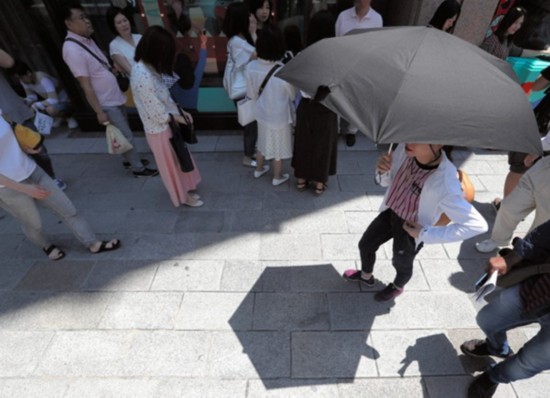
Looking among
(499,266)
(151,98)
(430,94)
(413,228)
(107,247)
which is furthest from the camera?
(107,247)

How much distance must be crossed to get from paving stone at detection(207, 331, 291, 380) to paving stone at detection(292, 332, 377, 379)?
0.10 m

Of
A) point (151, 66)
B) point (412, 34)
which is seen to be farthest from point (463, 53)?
point (151, 66)

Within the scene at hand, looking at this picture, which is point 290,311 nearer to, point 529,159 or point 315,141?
point 315,141

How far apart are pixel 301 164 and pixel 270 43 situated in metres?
1.48

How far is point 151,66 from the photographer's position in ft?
9.53

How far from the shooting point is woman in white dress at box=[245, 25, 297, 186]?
326cm

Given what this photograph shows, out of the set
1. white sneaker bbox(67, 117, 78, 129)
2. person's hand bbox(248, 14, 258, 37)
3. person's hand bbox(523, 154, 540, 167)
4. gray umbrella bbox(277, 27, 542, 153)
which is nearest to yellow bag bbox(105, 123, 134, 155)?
person's hand bbox(248, 14, 258, 37)

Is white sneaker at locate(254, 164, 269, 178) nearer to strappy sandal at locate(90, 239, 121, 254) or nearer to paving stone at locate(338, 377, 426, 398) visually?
strappy sandal at locate(90, 239, 121, 254)

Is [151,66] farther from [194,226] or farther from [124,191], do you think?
[124,191]

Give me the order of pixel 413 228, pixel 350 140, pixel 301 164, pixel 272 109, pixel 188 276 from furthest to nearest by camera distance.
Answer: pixel 350 140, pixel 301 164, pixel 272 109, pixel 188 276, pixel 413 228

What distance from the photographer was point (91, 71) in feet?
12.3

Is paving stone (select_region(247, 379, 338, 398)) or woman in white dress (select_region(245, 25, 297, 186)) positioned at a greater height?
woman in white dress (select_region(245, 25, 297, 186))

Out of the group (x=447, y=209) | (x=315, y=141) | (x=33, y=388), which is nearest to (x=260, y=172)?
(x=315, y=141)

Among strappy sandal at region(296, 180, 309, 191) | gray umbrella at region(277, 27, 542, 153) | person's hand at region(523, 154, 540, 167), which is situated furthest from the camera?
strappy sandal at region(296, 180, 309, 191)
